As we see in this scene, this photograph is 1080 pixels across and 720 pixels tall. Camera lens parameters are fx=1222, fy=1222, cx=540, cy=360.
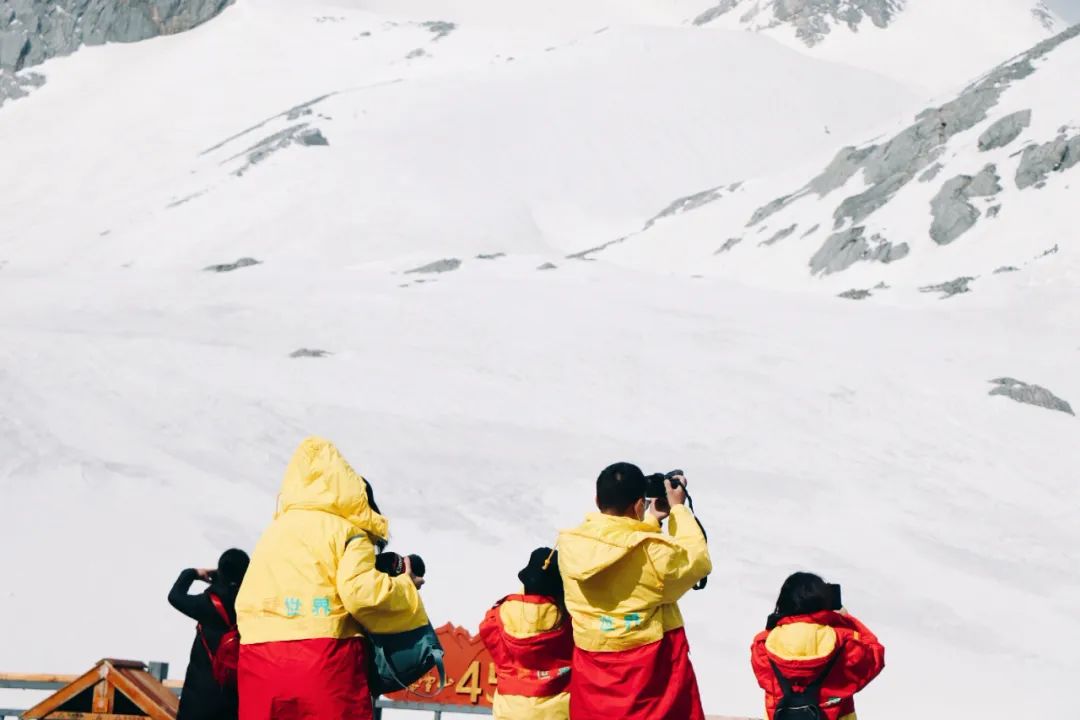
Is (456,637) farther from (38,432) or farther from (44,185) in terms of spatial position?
(44,185)

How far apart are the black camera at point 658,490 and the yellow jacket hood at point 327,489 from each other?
0.97 m

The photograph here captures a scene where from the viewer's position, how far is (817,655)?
15.3 feet

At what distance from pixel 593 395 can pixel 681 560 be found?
14876 mm

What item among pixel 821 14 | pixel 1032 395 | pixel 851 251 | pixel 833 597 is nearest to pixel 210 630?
pixel 833 597

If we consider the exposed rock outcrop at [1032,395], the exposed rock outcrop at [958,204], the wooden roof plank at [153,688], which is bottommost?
the exposed rock outcrop at [958,204]

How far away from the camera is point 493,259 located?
31.4 metres

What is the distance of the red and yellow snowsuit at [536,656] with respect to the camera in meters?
5.01

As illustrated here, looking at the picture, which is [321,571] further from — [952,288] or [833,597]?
[952,288]

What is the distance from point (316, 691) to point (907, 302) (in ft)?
88.6

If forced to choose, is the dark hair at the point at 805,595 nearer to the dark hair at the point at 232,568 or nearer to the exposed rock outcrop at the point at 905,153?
the dark hair at the point at 232,568

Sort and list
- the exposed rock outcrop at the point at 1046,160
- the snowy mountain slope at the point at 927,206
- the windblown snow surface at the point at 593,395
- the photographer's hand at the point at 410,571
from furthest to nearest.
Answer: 1. the exposed rock outcrop at the point at 1046,160
2. the snowy mountain slope at the point at 927,206
3. the windblown snow surface at the point at 593,395
4. the photographer's hand at the point at 410,571

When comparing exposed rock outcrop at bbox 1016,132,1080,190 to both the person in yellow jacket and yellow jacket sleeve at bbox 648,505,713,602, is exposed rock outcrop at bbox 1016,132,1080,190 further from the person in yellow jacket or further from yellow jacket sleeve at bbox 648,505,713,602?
the person in yellow jacket

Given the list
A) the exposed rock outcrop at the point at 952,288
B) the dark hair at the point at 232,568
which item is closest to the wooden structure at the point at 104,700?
the dark hair at the point at 232,568

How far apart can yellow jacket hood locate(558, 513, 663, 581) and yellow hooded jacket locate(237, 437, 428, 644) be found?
57cm
